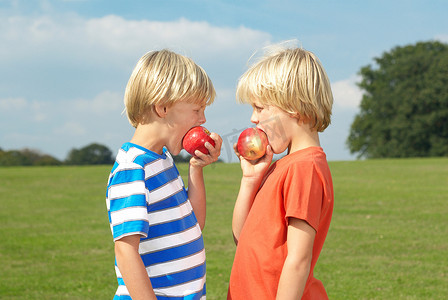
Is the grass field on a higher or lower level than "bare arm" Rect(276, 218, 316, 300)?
lower

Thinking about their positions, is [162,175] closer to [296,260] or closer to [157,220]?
[157,220]

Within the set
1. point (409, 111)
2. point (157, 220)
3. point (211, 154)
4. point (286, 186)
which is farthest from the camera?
point (409, 111)

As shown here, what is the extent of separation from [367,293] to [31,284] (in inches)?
169

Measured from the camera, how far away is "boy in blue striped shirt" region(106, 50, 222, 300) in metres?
2.25

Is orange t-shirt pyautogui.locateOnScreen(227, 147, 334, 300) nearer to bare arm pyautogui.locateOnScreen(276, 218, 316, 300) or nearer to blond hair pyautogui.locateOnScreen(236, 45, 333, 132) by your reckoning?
bare arm pyautogui.locateOnScreen(276, 218, 316, 300)

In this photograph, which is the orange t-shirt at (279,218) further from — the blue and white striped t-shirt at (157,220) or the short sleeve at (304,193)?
the blue and white striped t-shirt at (157,220)

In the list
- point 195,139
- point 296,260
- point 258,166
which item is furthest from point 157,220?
point 296,260

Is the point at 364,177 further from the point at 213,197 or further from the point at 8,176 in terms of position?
the point at 8,176

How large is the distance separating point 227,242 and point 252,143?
6.89 metres

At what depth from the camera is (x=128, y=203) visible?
7.14 ft

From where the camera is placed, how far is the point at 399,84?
46719 mm

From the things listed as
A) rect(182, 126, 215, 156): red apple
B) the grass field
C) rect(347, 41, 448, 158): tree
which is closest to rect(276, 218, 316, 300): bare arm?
rect(182, 126, 215, 156): red apple

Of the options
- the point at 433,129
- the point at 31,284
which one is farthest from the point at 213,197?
the point at 433,129

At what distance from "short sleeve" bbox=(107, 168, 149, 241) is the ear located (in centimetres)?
30
